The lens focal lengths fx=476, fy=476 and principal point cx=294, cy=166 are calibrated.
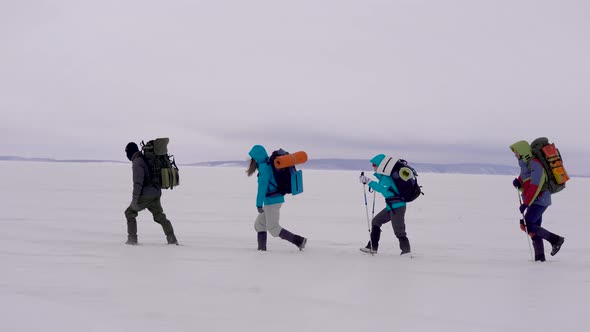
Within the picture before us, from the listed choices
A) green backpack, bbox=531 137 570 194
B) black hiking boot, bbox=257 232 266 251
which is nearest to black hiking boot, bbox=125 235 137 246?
black hiking boot, bbox=257 232 266 251

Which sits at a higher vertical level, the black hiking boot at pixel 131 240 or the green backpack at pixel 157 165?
the green backpack at pixel 157 165

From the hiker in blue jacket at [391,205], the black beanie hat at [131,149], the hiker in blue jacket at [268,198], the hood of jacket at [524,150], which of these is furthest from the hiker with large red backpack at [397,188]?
the black beanie hat at [131,149]

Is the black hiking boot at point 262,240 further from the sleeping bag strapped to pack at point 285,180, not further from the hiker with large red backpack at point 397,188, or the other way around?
the hiker with large red backpack at point 397,188

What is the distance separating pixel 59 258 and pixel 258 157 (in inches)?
138

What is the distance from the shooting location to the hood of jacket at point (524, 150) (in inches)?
309

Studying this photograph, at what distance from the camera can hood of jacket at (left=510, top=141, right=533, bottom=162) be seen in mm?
7844

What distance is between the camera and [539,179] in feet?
25.3

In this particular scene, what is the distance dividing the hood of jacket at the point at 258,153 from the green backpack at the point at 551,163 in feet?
14.9

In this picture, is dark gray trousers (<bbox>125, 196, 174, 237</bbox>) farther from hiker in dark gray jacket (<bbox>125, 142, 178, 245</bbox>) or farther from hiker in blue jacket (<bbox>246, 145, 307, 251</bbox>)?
hiker in blue jacket (<bbox>246, 145, 307, 251</bbox>)

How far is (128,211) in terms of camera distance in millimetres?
8602

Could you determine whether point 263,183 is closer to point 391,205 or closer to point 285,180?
point 285,180

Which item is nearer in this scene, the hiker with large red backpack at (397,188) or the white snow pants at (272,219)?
the hiker with large red backpack at (397,188)

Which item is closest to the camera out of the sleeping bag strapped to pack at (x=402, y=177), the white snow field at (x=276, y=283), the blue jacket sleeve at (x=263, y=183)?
the white snow field at (x=276, y=283)

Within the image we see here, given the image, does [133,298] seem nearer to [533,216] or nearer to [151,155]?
[151,155]
